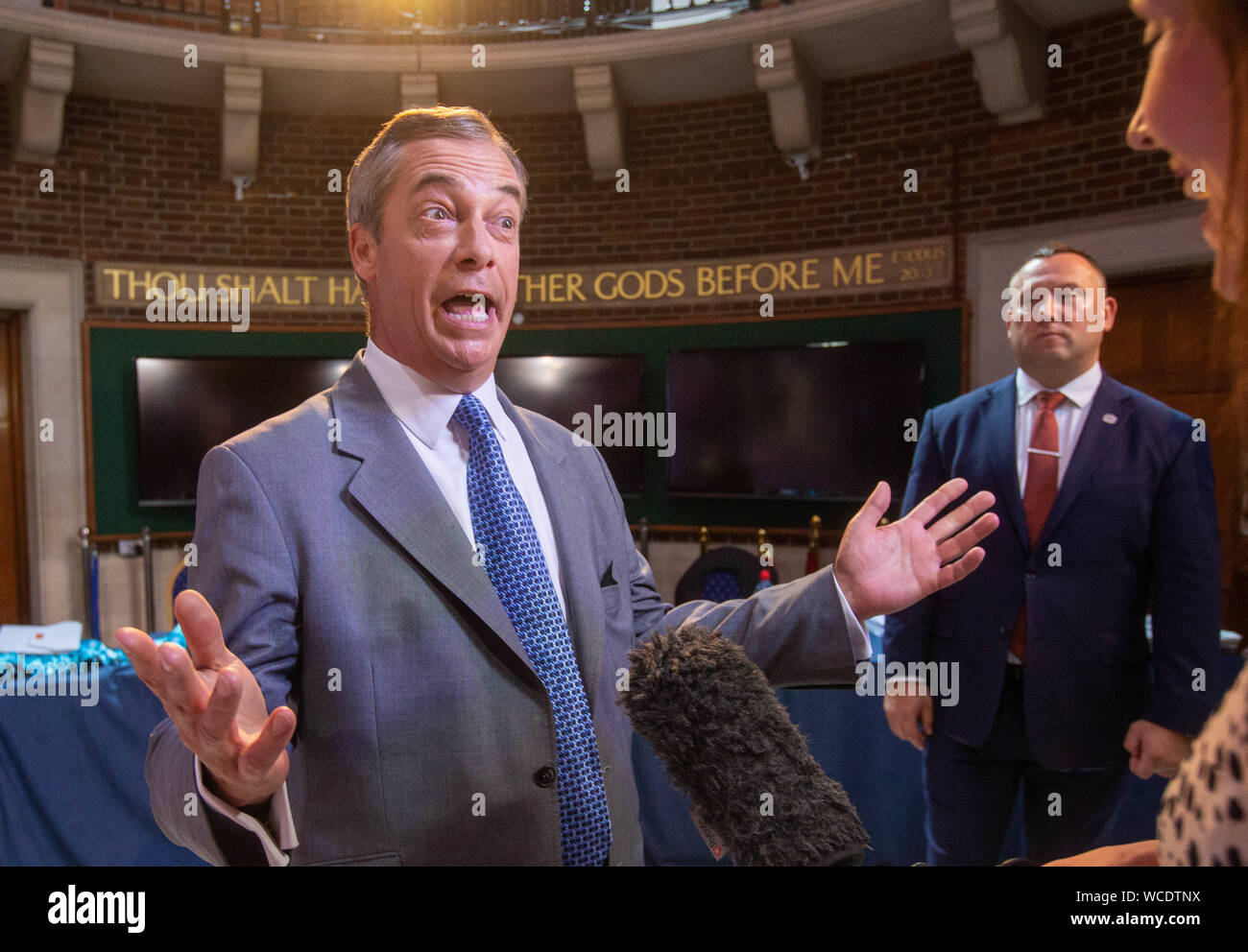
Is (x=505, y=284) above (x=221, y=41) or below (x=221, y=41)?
below

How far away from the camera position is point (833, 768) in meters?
2.88

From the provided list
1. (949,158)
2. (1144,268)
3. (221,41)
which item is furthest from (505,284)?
(221,41)

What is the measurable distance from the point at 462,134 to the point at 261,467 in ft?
1.93

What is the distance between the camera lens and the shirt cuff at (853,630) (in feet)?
3.96

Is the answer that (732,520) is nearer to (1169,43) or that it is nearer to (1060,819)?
(1060,819)

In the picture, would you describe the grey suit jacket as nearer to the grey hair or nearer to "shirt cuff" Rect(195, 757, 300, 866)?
"shirt cuff" Rect(195, 757, 300, 866)

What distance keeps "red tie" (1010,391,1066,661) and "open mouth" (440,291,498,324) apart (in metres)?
1.54

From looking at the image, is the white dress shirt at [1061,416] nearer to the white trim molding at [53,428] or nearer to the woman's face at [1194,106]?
the woman's face at [1194,106]

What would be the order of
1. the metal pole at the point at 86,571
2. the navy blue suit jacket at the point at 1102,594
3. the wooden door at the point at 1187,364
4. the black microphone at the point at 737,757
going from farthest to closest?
the metal pole at the point at 86,571, the wooden door at the point at 1187,364, the navy blue suit jacket at the point at 1102,594, the black microphone at the point at 737,757

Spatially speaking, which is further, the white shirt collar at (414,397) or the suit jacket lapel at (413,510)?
the white shirt collar at (414,397)

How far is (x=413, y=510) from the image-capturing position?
1.17 meters

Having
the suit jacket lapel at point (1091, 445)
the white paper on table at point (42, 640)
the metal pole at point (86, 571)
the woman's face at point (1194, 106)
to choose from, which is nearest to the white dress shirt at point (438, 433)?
the woman's face at point (1194, 106)

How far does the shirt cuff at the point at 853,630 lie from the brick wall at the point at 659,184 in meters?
4.58
